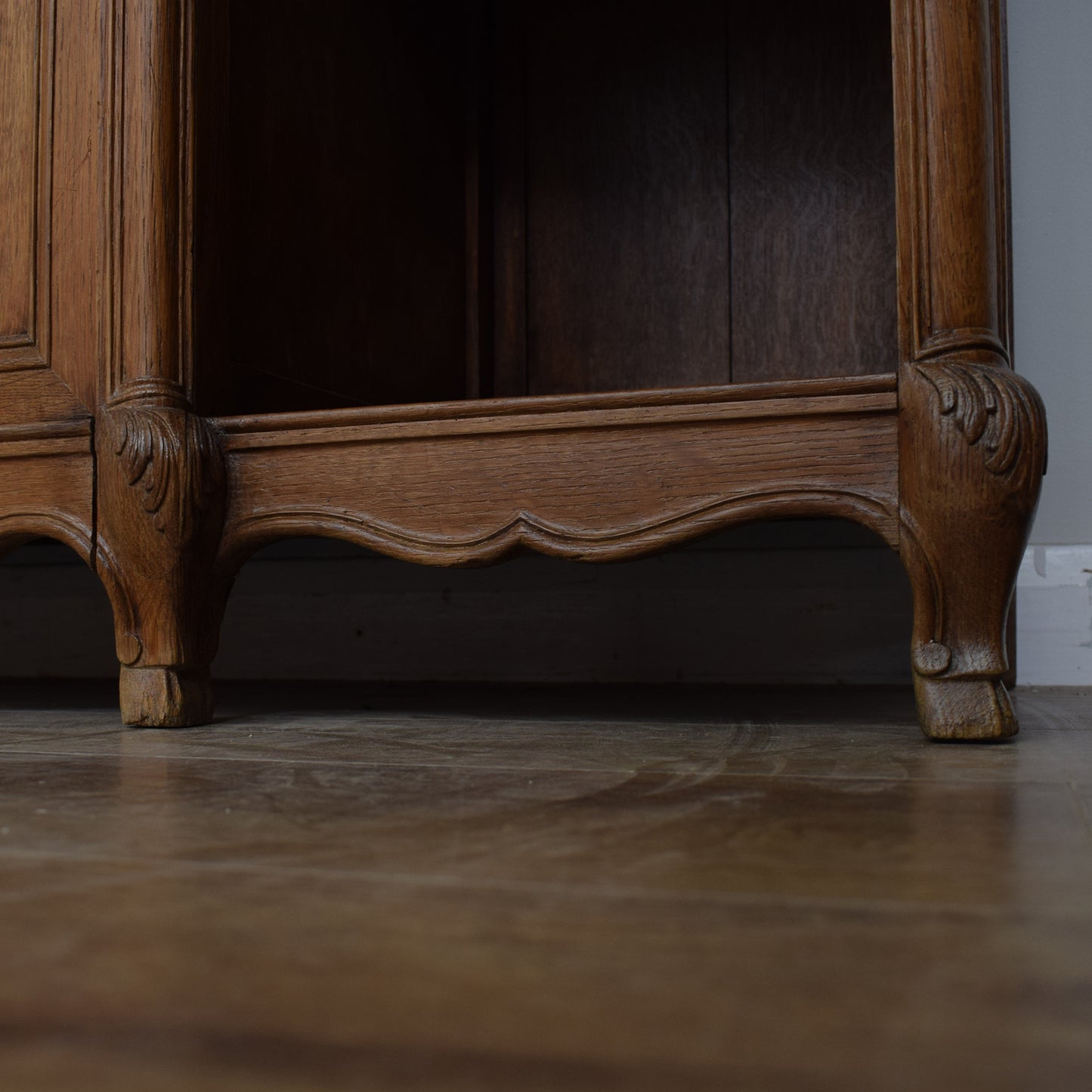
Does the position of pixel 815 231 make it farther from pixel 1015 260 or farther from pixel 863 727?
pixel 863 727

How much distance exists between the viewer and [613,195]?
161 centimetres

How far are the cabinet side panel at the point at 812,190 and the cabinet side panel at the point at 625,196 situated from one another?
32 millimetres

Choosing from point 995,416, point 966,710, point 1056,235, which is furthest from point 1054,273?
point 966,710

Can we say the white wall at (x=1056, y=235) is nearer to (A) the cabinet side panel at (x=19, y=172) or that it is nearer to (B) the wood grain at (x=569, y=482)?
(B) the wood grain at (x=569, y=482)

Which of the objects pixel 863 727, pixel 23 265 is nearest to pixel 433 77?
pixel 23 265

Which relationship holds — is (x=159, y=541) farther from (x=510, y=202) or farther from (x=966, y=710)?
(x=510, y=202)

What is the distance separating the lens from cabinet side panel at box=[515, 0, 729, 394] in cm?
158

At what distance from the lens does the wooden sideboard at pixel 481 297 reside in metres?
0.85

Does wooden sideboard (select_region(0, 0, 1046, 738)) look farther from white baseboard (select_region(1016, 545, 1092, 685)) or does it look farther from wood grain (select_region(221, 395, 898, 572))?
white baseboard (select_region(1016, 545, 1092, 685))

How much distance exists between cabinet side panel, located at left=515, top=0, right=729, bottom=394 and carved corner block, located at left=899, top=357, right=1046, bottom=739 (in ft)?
2.50

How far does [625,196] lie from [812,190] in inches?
10.4

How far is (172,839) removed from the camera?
0.47 metres

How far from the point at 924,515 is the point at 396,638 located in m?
0.94

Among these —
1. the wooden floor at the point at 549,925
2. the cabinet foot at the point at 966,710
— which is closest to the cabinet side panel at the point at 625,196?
the cabinet foot at the point at 966,710
